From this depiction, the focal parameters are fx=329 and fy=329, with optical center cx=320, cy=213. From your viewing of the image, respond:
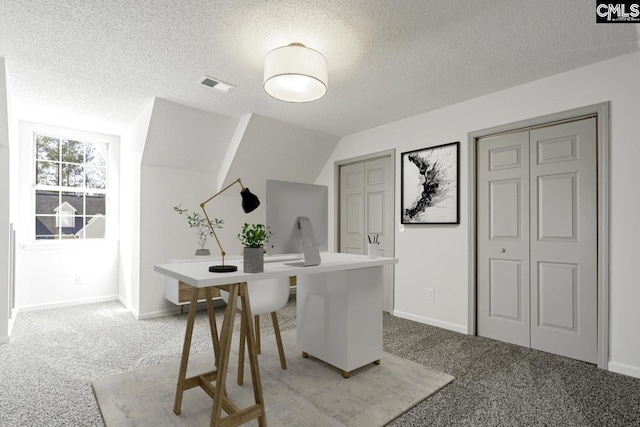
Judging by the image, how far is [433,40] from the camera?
234 centimetres

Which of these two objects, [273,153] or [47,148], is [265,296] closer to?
[273,153]

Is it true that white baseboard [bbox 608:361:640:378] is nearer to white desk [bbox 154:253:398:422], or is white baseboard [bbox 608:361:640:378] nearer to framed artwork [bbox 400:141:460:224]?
framed artwork [bbox 400:141:460:224]

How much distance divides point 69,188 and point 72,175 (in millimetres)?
191

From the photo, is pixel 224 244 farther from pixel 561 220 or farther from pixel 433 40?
pixel 561 220

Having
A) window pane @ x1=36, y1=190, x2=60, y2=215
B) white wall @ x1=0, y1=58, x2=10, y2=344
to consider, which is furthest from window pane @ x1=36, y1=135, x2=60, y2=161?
white wall @ x1=0, y1=58, x2=10, y2=344

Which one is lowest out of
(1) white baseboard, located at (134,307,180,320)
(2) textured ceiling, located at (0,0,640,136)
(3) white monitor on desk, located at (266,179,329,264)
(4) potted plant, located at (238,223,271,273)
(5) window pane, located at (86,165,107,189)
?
(1) white baseboard, located at (134,307,180,320)

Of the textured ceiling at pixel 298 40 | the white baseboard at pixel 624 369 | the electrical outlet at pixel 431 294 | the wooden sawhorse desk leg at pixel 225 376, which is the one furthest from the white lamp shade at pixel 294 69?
the white baseboard at pixel 624 369

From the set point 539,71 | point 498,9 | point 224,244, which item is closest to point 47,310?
point 224,244

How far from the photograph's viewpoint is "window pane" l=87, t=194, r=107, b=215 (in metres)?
4.69

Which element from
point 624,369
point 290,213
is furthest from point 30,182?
point 624,369

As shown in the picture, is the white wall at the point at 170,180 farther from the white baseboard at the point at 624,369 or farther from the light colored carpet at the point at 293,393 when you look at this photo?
the white baseboard at the point at 624,369

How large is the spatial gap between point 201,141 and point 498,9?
3.32 m

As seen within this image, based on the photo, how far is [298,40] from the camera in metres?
2.31

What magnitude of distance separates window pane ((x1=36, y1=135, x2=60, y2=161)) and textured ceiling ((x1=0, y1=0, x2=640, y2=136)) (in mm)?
958
